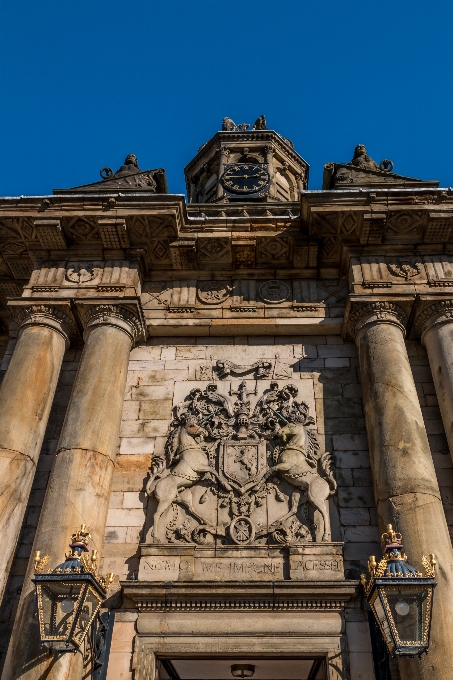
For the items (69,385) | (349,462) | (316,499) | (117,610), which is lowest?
(117,610)

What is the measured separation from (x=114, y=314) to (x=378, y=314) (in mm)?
4416

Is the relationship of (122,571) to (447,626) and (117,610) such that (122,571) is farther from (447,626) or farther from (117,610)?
(447,626)

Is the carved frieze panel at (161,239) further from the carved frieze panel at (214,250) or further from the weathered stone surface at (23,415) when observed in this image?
the weathered stone surface at (23,415)

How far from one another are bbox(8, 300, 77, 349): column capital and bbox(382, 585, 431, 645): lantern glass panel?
692 cm

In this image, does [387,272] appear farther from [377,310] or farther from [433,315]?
[433,315]

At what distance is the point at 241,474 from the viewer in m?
9.21

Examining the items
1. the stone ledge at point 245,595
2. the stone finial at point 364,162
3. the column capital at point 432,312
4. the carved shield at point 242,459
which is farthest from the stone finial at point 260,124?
the stone ledge at point 245,595

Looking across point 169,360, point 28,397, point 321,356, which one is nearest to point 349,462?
point 321,356

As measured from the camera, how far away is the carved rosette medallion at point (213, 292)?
11586 mm

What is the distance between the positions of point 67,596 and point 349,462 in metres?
4.63

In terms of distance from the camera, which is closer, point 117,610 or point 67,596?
point 67,596

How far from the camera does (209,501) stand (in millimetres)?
8984

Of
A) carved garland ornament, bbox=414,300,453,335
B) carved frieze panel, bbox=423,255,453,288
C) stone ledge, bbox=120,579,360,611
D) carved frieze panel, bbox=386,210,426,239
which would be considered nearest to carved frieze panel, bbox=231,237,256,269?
carved frieze panel, bbox=386,210,426,239

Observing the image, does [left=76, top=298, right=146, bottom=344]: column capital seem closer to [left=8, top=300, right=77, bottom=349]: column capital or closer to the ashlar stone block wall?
[left=8, top=300, right=77, bottom=349]: column capital
